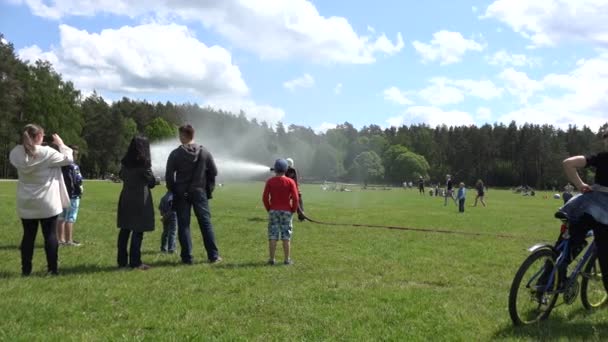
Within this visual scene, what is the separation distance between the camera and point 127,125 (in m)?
112

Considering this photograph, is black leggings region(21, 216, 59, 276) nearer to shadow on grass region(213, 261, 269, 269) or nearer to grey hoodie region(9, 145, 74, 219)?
grey hoodie region(9, 145, 74, 219)

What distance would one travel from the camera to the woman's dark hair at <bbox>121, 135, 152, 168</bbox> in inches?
365

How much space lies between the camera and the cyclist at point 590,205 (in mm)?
6176

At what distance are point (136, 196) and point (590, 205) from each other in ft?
22.4

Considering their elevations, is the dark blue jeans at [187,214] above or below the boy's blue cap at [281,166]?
below

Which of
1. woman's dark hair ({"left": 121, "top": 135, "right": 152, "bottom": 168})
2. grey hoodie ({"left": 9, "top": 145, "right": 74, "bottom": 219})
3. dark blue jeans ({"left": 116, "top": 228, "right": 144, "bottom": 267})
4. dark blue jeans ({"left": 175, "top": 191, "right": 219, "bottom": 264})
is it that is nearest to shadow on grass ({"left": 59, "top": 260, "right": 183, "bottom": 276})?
dark blue jeans ({"left": 116, "top": 228, "right": 144, "bottom": 267})

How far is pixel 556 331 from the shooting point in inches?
245

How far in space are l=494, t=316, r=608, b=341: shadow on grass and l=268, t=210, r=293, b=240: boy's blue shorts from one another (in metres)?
4.78

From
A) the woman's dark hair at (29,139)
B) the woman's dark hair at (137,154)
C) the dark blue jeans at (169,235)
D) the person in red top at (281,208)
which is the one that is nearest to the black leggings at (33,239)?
the woman's dark hair at (29,139)

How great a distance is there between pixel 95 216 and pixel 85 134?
96987mm

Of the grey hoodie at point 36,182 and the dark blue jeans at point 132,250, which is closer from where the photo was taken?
the grey hoodie at point 36,182

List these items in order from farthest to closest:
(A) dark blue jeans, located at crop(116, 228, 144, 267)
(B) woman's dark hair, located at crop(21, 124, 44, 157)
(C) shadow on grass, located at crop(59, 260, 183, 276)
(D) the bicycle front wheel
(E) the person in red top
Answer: (E) the person in red top < (A) dark blue jeans, located at crop(116, 228, 144, 267) < (C) shadow on grass, located at crop(59, 260, 183, 276) < (B) woman's dark hair, located at crop(21, 124, 44, 157) < (D) the bicycle front wheel

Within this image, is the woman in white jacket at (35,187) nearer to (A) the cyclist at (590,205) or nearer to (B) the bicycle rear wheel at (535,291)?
(B) the bicycle rear wheel at (535,291)

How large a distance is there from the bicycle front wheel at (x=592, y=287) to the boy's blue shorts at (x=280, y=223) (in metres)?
4.99
